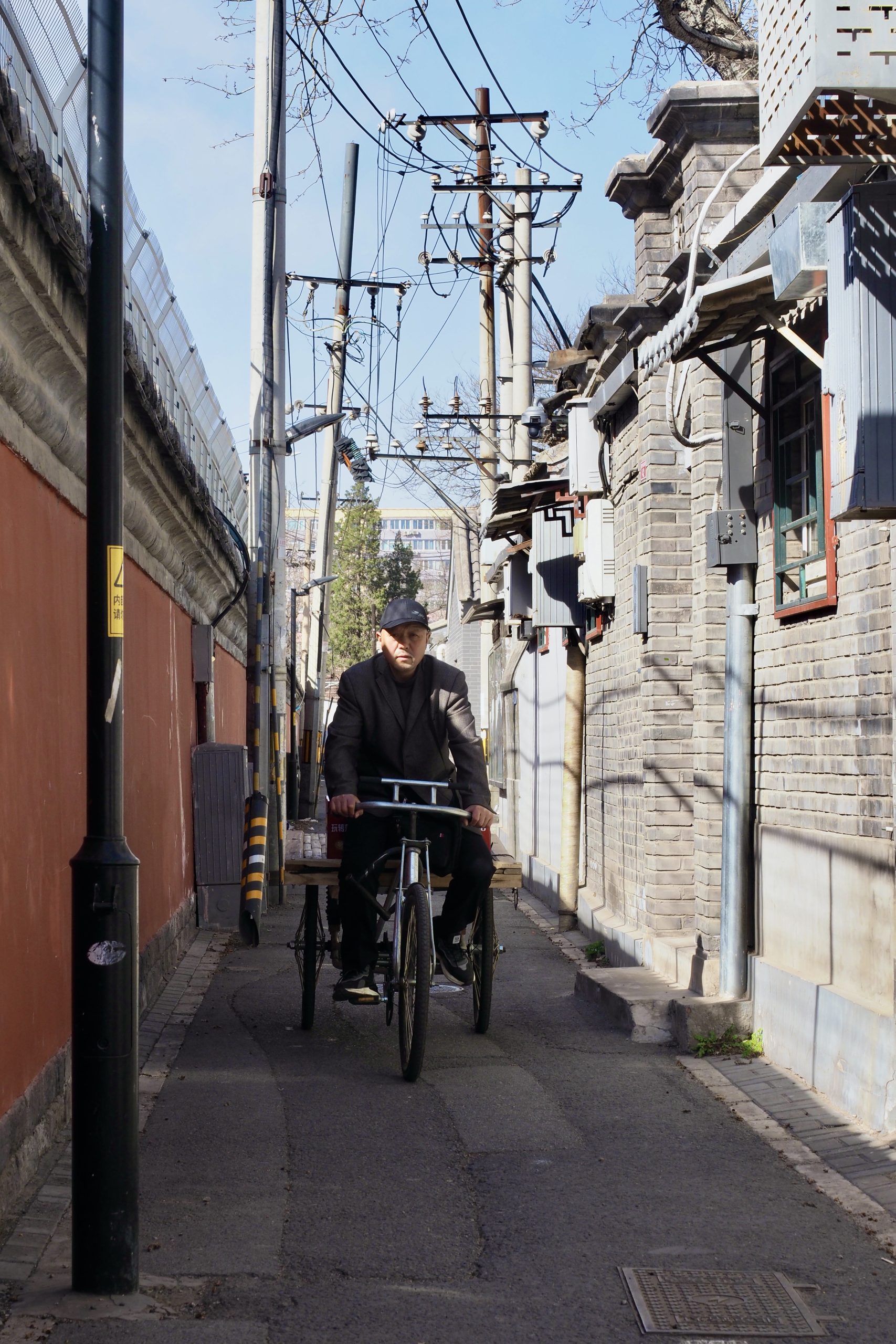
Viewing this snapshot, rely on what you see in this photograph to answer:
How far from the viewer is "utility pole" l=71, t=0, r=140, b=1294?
395cm

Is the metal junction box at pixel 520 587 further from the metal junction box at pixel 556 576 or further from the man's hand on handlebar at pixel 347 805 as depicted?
the man's hand on handlebar at pixel 347 805

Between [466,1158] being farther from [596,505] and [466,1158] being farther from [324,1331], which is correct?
[596,505]

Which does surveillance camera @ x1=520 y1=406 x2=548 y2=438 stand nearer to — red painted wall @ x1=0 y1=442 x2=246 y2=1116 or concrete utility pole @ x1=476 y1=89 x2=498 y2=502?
concrete utility pole @ x1=476 y1=89 x2=498 y2=502

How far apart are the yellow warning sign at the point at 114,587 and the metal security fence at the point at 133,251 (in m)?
1.67

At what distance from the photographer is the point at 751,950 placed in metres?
7.71

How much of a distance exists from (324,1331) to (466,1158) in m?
1.74

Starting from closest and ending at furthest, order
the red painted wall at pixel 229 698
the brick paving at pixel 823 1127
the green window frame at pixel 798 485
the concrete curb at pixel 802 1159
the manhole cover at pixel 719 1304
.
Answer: the manhole cover at pixel 719 1304
the concrete curb at pixel 802 1159
the brick paving at pixel 823 1127
the green window frame at pixel 798 485
the red painted wall at pixel 229 698

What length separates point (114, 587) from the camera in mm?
4082

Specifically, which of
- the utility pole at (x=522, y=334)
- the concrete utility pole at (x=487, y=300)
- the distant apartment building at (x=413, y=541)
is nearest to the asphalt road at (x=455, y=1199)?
the utility pole at (x=522, y=334)

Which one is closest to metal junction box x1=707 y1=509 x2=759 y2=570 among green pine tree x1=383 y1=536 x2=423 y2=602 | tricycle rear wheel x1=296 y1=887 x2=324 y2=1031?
tricycle rear wheel x1=296 y1=887 x2=324 y2=1031

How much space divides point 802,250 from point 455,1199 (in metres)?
3.76

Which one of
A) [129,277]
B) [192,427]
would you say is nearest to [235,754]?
[192,427]

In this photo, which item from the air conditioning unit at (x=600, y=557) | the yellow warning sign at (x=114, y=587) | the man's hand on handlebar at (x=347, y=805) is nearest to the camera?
the yellow warning sign at (x=114, y=587)

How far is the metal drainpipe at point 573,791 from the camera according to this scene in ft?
42.9
